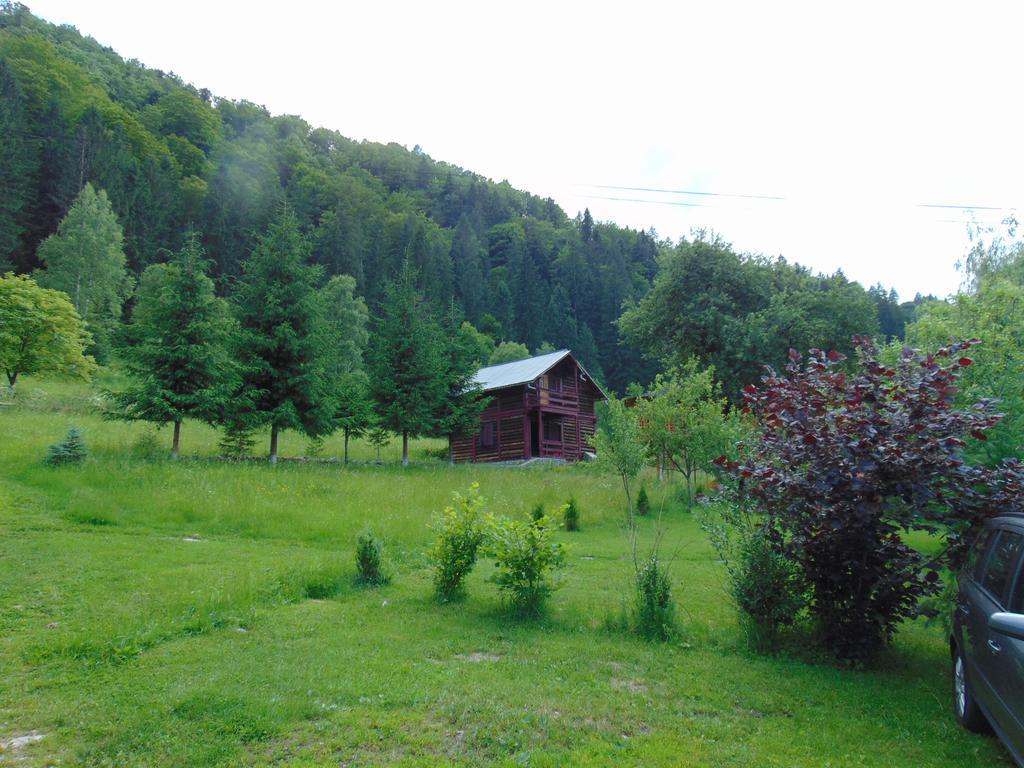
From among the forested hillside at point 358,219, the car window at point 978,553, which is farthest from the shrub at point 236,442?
the car window at point 978,553

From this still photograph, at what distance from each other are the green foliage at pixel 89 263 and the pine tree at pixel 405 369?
21976 mm

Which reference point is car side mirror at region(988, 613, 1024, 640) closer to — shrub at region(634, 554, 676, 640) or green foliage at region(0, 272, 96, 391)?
shrub at region(634, 554, 676, 640)

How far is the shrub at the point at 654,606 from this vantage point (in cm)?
689

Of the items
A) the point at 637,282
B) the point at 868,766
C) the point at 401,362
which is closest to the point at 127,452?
the point at 401,362

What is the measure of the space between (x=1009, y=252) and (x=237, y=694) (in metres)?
34.4

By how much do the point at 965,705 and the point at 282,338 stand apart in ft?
62.0

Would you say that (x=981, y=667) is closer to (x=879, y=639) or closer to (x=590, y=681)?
(x=879, y=639)

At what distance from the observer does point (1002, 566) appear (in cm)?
450

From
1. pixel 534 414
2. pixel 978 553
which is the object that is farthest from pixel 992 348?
pixel 534 414

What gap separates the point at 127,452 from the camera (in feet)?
55.0

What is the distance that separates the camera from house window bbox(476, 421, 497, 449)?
3522cm

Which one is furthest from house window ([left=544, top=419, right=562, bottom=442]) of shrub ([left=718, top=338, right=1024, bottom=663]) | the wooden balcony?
shrub ([left=718, top=338, right=1024, bottom=663])

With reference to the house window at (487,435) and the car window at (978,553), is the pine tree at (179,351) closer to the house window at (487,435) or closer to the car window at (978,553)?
the car window at (978,553)

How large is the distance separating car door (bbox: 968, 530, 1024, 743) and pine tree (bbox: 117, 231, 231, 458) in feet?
56.1
